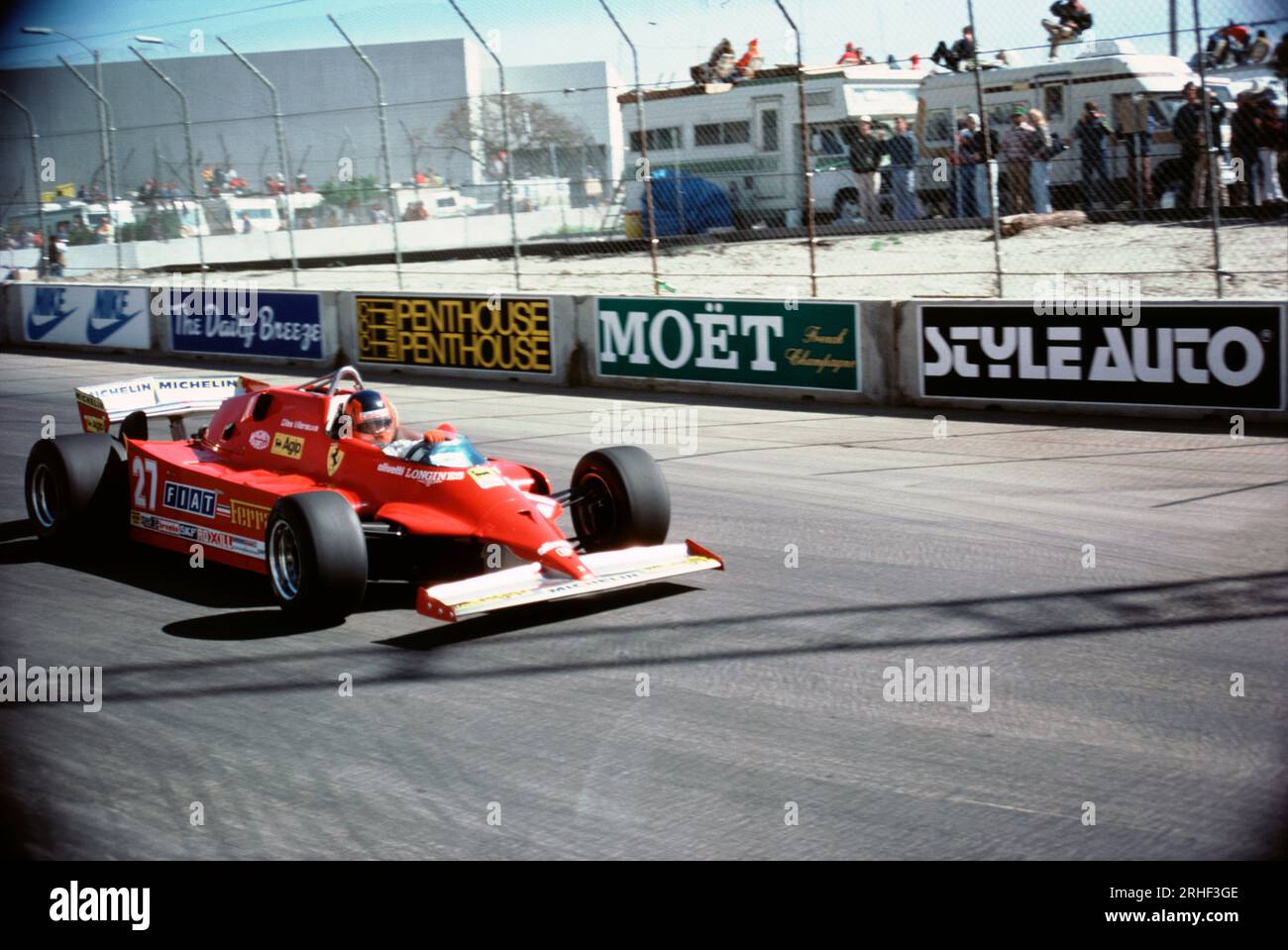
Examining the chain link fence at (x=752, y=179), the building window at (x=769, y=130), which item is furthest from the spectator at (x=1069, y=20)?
the building window at (x=769, y=130)

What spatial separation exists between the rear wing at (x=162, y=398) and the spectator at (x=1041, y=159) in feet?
→ 38.1

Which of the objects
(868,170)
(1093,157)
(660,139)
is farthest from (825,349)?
(660,139)

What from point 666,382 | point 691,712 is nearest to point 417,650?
point 691,712

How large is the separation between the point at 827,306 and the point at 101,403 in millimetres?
6921

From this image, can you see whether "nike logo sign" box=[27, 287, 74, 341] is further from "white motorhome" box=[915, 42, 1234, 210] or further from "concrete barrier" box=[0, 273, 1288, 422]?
"white motorhome" box=[915, 42, 1234, 210]

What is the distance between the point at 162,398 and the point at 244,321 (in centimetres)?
1077

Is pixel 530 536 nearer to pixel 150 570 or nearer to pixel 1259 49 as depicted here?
pixel 150 570

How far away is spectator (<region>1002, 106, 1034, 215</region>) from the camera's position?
717 inches

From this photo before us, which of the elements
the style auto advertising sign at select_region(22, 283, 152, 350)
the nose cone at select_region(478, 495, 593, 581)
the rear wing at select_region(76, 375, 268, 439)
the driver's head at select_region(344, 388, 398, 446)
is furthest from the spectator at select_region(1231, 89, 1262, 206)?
the style auto advertising sign at select_region(22, 283, 152, 350)

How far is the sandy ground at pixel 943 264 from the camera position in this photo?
53.1 ft

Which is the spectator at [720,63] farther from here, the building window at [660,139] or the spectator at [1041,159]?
the spectator at [1041,159]

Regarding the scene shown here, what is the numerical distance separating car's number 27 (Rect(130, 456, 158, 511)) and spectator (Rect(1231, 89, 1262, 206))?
1191cm

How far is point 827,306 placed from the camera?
1406cm
